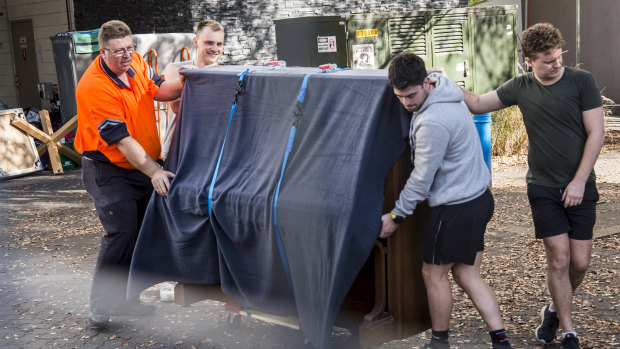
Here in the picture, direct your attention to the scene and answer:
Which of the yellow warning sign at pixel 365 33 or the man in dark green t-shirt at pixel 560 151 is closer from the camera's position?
the man in dark green t-shirt at pixel 560 151

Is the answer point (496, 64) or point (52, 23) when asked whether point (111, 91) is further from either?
point (52, 23)

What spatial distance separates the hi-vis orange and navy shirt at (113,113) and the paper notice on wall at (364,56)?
5.80 m

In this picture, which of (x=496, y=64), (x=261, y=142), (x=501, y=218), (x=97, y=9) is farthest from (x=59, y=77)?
(x=261, y=142)

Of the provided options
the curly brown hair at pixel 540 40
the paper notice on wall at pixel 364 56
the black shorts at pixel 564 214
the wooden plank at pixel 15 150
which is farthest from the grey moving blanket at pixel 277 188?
the wooden plank at pixel 15 150

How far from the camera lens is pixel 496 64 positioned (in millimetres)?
11828

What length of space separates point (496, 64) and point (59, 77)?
6854mm

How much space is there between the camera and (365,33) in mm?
10719

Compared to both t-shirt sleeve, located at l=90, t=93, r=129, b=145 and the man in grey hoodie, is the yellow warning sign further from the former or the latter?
the man in grey hoodie

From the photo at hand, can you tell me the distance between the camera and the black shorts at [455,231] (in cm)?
389

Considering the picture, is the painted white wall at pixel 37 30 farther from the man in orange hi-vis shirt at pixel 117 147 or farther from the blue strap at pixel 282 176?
the blue strap at pixel 282 176

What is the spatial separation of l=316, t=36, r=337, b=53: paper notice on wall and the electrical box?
0.6 inches

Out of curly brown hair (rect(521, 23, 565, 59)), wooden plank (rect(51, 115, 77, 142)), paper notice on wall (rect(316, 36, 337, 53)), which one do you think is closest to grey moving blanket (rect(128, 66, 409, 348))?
curly brown hair (rect(521, 23, 565, 59))

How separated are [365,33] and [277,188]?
275 inches

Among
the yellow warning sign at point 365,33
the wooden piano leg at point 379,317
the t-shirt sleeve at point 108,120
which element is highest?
the yellow warning sign at point 365,33
